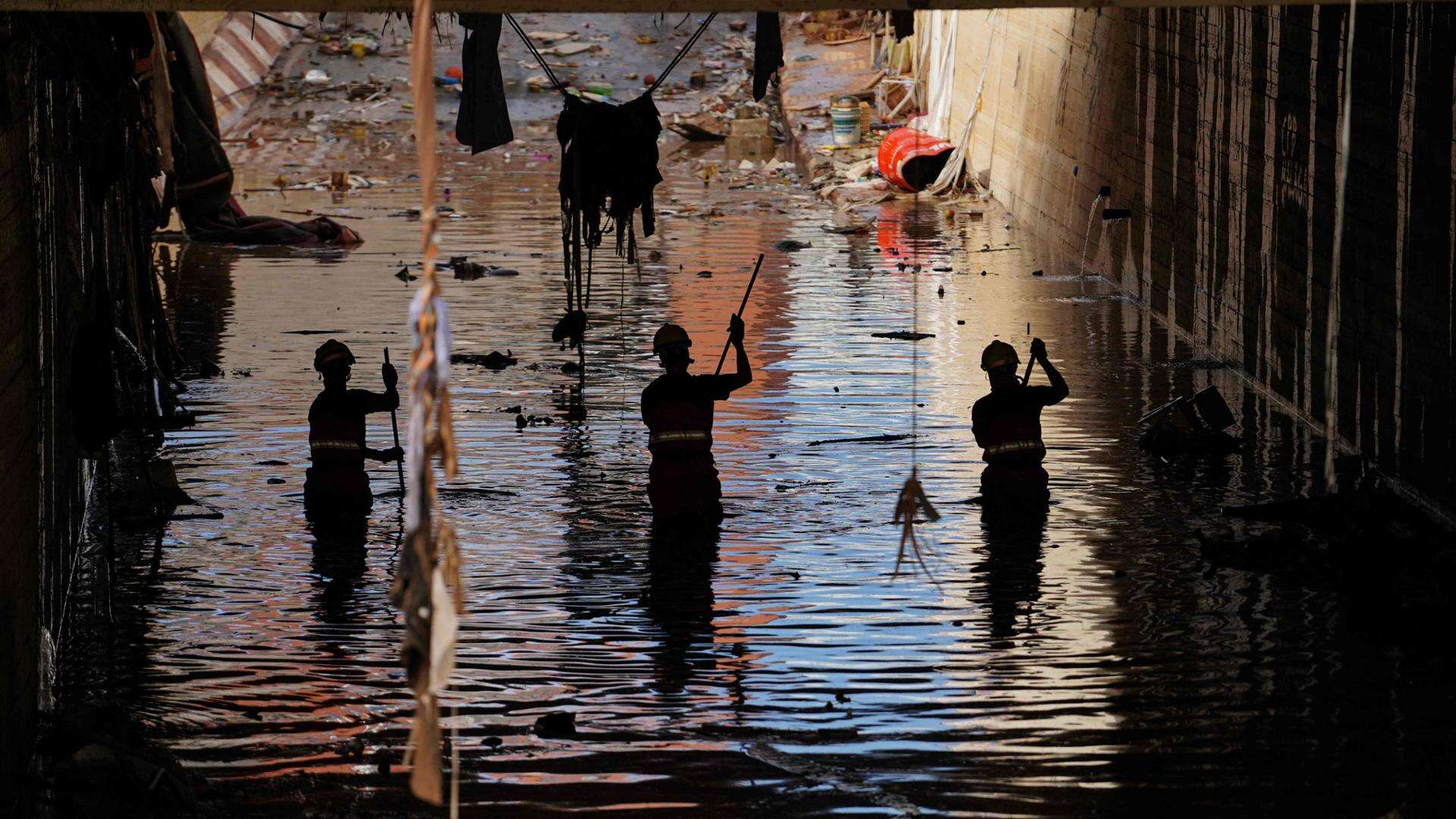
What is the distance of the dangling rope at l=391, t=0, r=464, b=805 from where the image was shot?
3557 millimetres

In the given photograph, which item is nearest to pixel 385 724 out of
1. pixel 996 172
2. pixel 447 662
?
pixel 447 662

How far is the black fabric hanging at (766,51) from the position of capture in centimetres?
1338

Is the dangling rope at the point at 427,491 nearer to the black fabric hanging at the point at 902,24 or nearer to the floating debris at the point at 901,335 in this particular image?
the black fabric hanging at the point at 902,24

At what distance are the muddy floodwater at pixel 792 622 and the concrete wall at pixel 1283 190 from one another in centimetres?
65

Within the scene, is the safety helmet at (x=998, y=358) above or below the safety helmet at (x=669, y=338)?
below

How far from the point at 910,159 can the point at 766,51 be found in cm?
1367

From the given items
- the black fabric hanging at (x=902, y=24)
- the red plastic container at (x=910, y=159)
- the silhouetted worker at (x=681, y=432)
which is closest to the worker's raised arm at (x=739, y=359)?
the silhouetted worker at (x=681, y=432)

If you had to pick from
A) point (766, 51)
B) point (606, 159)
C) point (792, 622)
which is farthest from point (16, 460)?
point (766, 51)

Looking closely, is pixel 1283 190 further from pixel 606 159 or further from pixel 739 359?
pixel 739 359

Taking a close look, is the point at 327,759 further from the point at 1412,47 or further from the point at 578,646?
the point at 1412,47

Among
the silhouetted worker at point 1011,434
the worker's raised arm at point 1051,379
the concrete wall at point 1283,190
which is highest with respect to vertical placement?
the concrete wall at point 1283,190

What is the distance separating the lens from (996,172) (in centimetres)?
2664

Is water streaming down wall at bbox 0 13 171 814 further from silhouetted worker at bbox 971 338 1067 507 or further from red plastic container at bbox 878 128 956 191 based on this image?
red plastic container at bbox 878 128 956 191

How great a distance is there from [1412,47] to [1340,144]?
1.40 m
